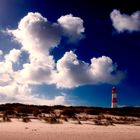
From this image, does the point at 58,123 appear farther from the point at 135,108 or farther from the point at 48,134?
the point at 135,108

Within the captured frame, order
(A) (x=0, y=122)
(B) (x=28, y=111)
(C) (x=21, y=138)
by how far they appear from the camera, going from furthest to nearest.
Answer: (B) (x=28, y=111) → (A) (x=0, y=122) → (C) (x=21, y=138)

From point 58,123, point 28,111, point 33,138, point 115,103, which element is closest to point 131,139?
point 33,138

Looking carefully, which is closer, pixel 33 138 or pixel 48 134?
pixel 33 138

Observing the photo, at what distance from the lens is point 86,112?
2769 cm

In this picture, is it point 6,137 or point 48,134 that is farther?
point 48,134

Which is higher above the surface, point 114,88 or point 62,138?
point 114,88

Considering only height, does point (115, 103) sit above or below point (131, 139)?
above

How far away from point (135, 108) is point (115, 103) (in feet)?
38.1

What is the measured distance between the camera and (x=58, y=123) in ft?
61.7

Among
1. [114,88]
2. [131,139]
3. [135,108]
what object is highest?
[114,88]

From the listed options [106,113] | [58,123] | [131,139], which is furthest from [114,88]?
[131,139]

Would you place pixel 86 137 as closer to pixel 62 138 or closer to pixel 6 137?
pixel 62 138

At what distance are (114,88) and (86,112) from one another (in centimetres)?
2097

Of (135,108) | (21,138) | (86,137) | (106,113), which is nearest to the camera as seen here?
(21,138)
